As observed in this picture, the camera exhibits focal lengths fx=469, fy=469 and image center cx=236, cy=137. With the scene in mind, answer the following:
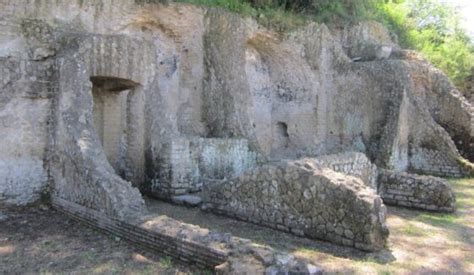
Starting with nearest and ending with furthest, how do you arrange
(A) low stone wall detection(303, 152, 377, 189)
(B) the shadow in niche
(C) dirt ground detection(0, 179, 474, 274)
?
(C) dirt ground detection(0, 179, 474, 274) → (A) low stone wall detection(303, 152, 377, 189) → (B) the shadow in niche

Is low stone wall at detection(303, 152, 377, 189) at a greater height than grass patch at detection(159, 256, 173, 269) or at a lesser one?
greater

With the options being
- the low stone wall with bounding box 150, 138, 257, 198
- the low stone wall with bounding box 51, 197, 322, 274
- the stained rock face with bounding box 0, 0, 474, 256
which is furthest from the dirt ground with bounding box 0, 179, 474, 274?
the low stone wall with bounding box 150, 138, 257, 198

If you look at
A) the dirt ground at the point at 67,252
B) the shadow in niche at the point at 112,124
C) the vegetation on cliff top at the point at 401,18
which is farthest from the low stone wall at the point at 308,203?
the vegetation on cliff top at the point at 401,18

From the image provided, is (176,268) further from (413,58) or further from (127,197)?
(413,58)

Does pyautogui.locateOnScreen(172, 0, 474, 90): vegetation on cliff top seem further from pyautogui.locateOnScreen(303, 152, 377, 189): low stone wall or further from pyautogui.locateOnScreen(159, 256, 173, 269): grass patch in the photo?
pyautogui.locateOnScreen(159, 256, 173, 269): grass patch

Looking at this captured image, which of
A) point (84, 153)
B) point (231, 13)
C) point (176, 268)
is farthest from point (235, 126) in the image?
point (176, 268)

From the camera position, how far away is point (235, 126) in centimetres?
1148

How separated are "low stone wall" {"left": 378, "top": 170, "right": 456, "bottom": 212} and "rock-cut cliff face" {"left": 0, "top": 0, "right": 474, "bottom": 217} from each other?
2.85 m

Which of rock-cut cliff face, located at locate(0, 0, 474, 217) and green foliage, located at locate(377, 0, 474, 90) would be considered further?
green foliage, located at locate(377, 0, 474, 90)

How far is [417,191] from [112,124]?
615cm

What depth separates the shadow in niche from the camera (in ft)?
30.0

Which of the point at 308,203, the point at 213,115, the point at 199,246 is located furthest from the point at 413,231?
the point at 213,115

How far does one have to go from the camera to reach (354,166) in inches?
360

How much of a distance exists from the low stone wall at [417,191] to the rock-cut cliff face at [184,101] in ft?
9.34
